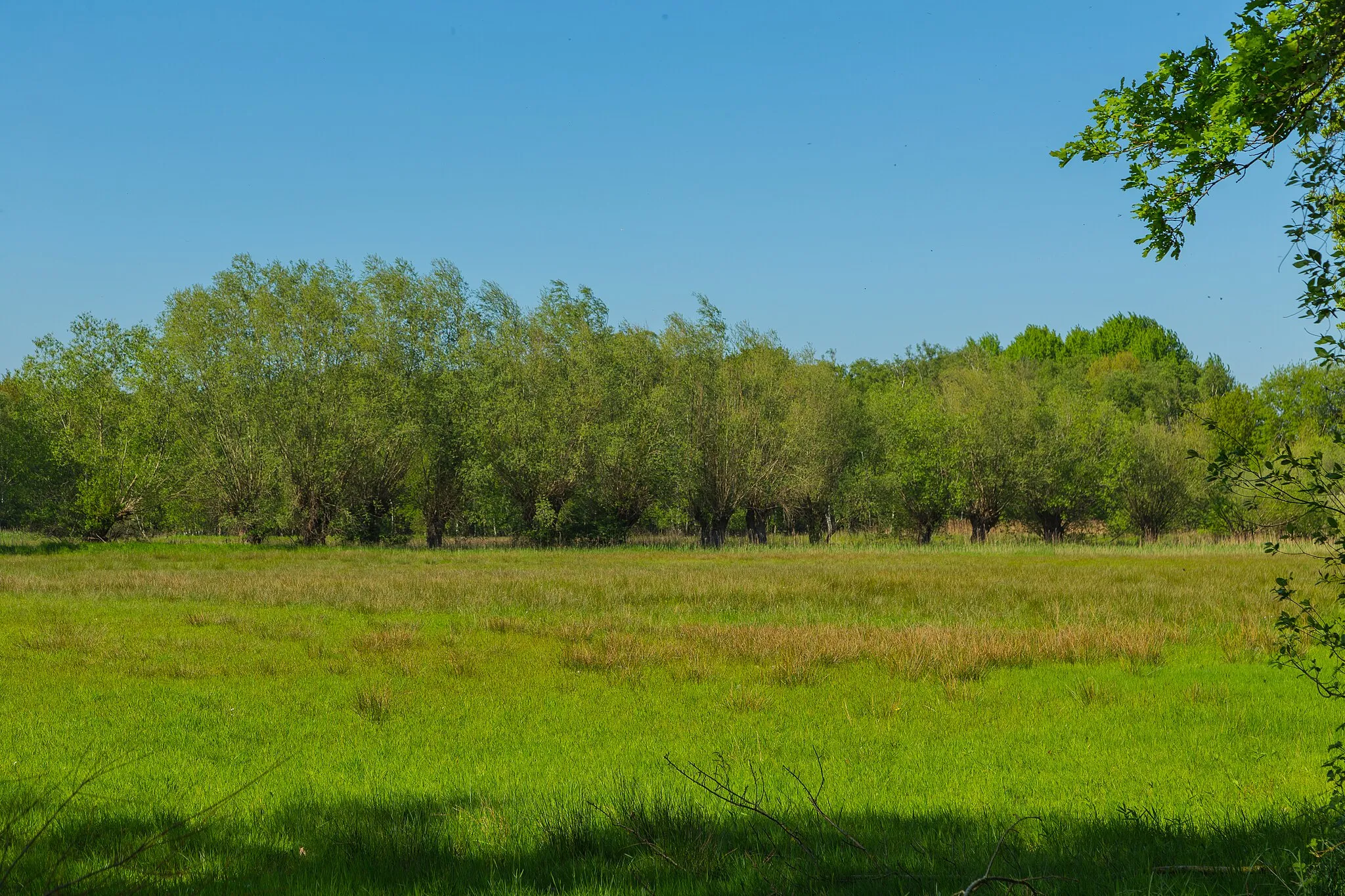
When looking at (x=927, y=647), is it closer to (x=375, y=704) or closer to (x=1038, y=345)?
(x=375, y=704)

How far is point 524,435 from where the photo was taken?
5700 centimetres

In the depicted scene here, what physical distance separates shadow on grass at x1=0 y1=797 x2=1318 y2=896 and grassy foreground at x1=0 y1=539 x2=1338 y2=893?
3 cm

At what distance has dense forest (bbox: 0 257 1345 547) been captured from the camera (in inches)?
1989

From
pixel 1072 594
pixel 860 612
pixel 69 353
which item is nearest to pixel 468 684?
pixel 860 612

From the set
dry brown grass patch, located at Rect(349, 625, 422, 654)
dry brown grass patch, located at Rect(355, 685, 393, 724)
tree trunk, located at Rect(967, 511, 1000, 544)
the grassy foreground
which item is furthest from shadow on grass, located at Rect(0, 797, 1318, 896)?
tree trunk, located at Rect(967, 511, 1000, 544)

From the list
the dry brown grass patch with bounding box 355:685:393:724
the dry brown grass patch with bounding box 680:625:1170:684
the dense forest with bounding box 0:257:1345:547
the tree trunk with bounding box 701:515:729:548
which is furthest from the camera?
the tree trunk with bounding box 701:515:729:548

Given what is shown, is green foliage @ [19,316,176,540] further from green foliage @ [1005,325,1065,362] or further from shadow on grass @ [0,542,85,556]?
green foliage @ [1005,325,1065,362]

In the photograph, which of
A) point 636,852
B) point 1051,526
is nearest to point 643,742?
point 636,852

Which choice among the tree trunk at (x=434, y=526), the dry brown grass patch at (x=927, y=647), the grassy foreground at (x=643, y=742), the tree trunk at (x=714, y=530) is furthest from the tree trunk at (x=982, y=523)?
the dry brown grass patch at (x=927, y=647)

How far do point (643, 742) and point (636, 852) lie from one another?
11.4 feet

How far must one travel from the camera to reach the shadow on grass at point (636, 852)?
5.53 m

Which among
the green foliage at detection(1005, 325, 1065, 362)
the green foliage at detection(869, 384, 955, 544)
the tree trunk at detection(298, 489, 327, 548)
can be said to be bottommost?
the tree trunk at detection(298, 489, 327, 548)

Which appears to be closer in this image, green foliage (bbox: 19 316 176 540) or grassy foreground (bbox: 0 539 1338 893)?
grassy foreground (bbox: 0 539 1338 893)

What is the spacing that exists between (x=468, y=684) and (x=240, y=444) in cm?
4461
